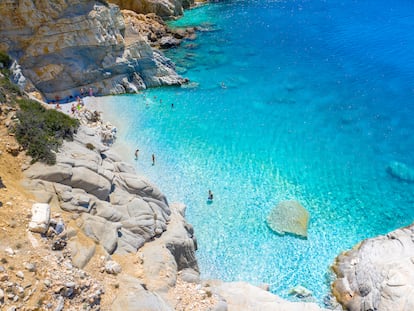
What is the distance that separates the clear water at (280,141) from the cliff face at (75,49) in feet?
10.2

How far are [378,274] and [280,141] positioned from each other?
54.9 feet

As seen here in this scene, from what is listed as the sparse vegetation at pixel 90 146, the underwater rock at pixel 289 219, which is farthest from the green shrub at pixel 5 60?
the underwater rock at pixel 289 219

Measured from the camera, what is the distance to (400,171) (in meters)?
32.4

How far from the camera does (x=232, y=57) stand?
54.3 metres

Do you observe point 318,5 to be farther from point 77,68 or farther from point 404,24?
point 77,68

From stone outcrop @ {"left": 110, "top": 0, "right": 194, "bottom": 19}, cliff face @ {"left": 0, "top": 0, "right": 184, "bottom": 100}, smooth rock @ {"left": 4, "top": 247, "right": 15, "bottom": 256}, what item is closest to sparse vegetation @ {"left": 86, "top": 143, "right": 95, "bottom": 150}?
smooth rock @ {"left": 4, "top": 247, "right": 15, "bottom": 256}

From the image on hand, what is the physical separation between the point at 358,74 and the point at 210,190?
33.0 metres

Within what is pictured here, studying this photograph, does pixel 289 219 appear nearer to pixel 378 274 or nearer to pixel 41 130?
pixel 378 274

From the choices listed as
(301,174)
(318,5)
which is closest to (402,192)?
(301,174)

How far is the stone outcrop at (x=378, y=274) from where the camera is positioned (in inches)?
739

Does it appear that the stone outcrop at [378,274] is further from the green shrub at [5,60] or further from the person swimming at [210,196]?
the green shrub at [5,60]

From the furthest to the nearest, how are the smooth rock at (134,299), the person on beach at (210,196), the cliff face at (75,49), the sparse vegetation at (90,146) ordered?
the cliff face at (75,49), the person on beach at (210,196), the sparse vegetation at (90,146), the smooth rock at (134,299)

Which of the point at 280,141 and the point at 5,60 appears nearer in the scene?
the point at 5,60

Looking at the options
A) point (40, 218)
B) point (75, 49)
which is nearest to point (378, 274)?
point (40, 218)
